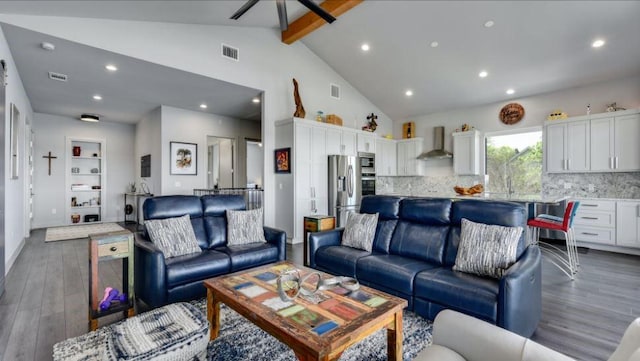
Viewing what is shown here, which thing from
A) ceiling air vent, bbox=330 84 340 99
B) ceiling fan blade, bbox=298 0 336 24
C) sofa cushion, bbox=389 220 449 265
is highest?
ceiling air vent, bbox=330 84 340 99

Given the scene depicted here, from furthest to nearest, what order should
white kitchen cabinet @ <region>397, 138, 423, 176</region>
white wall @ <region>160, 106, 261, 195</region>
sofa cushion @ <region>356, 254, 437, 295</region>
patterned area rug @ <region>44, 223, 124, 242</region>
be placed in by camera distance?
white kitchen cabinet @ <region>397, 138, 423, 176</region>
white wall @ <region>160, 106, 261, 195</region>
patterned area rug @ <region>44, 223, 124, 242</region>
sofa cushion @ <region>356, 254, 437, 295</region>

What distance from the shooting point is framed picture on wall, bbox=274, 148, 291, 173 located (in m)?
5.73

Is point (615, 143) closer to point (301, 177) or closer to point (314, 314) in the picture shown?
point (301, 177)

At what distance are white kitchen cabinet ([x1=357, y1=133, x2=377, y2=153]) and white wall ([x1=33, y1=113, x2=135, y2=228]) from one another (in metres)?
6.22

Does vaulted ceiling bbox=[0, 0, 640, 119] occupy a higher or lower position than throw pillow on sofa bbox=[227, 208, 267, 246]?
higher

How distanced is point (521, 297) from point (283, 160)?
4482mm

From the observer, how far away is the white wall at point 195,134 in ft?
21.9

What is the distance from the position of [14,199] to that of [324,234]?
4.56 m

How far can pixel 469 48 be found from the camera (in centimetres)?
528

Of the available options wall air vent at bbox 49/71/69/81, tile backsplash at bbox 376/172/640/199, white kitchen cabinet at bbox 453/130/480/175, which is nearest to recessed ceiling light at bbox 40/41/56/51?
wall air vent at bbox 49/71/69/81

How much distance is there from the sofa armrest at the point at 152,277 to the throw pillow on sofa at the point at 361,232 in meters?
1.89

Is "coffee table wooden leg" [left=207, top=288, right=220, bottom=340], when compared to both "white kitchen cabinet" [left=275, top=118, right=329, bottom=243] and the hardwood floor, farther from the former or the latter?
"white kitchen cabinet" [left=275, top=118, right=329, bottom=243]

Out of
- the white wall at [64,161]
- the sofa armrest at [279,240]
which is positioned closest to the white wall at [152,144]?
the white wall at [64,161]

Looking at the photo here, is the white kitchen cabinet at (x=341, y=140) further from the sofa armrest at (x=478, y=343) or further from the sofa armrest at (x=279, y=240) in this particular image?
the sofa armrest at (x=478, y=343)
